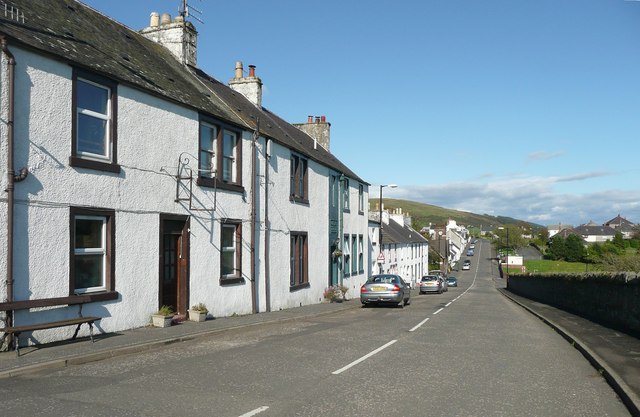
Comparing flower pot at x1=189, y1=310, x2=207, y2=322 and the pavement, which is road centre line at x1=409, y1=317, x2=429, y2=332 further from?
flower pot at x1=189, y1=310, x2=207, y2=322

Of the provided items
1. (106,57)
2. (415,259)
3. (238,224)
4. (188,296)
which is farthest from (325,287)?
(415,259)

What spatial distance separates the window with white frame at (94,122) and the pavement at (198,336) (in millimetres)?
3708

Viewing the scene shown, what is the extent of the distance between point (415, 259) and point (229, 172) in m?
60.2

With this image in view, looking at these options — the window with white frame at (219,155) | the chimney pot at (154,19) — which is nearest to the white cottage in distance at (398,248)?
the chimney pot at (154,19)

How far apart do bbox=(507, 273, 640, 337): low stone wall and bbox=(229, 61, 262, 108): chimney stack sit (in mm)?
16481

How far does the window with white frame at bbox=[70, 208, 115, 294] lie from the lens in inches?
457

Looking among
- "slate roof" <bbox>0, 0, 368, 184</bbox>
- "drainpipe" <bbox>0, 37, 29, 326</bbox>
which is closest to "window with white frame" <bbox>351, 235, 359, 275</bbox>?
"slate roof" <bbox>0, 0, 368, 184</bbox>

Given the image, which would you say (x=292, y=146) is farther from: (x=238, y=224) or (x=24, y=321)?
(x=24, y=321)

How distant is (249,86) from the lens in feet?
89.5

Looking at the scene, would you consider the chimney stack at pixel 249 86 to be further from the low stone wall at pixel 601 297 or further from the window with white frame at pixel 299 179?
the low stone wall at pixel 601 297

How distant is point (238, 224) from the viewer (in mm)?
18031

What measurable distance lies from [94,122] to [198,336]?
17.2ft

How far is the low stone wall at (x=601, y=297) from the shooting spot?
14.6 m

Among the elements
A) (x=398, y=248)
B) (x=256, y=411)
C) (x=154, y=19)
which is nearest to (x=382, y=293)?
(x=154, y=19)
